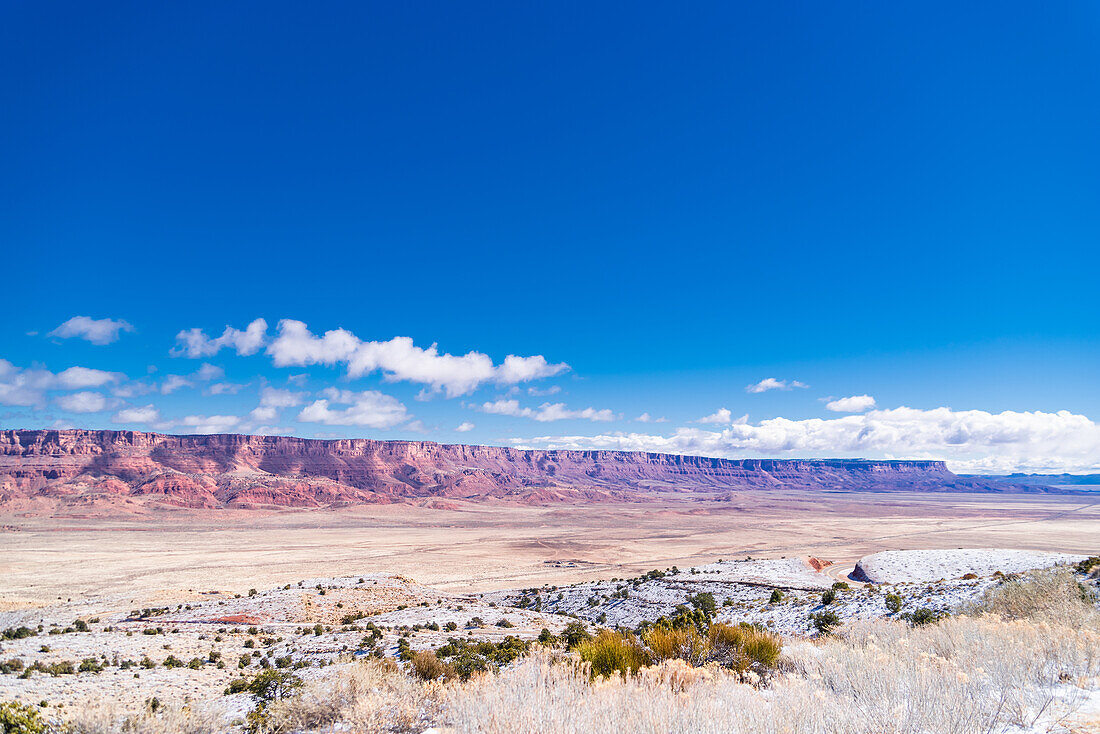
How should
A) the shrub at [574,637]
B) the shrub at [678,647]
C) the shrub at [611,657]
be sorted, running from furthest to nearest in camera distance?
the shrub at [574,637]
the shrub at [678,647]
the shrub at [611,657]

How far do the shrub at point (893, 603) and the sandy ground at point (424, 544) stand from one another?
24984 millimetres

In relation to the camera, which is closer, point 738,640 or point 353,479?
point 738,640

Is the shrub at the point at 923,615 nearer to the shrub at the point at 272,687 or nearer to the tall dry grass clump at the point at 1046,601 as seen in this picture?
the tall dry grass clump at the point at 1046,601

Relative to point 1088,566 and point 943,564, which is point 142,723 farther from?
point 943,564

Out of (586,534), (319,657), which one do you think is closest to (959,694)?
(319,657)

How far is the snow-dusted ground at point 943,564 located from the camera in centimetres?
3312

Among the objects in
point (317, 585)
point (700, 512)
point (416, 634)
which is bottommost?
point (700, 512)

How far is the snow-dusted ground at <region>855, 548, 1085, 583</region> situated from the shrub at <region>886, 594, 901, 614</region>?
16204mm

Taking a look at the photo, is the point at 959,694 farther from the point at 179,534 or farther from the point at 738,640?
the point at 179,534

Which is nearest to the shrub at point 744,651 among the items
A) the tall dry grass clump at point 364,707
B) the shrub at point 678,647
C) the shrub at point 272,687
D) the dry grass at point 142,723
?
the shrub at point 678,647

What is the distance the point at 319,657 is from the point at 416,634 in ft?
14.1

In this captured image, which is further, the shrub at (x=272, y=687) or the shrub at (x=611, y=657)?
the shrub at (x=272, y=687)

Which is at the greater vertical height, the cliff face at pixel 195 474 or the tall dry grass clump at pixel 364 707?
the tall dry grass clump at pixel 364 707

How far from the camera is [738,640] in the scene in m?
8.70
